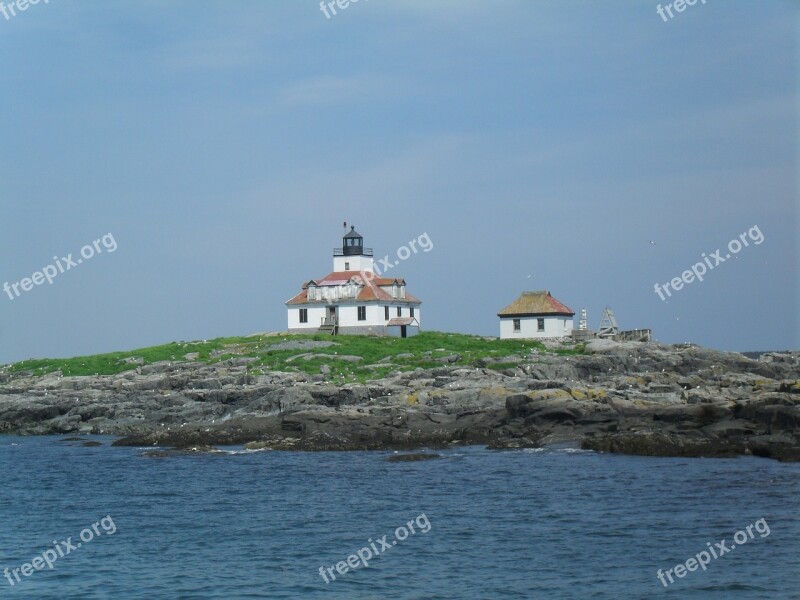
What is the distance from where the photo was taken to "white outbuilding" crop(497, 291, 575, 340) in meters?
77.3

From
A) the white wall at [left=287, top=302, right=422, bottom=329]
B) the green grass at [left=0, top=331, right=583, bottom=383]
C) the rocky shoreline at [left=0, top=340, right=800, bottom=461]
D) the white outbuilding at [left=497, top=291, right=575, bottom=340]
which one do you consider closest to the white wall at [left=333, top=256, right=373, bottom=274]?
the white wall at [left=287, top=302, right=422, bottom=329]

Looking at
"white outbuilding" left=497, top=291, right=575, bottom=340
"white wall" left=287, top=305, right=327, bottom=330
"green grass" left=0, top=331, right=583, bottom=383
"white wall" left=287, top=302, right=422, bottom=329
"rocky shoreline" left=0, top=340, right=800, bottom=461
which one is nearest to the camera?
"rocky shoreline" left=0, top=340, right=800, bottom=461

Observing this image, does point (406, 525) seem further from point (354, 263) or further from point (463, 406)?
point (354, 263)

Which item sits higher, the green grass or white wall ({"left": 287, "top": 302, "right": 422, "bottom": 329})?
white wall ({"left": 287, "top": 302, "right": 422, "bottom": 329})

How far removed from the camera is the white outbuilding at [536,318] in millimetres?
77312

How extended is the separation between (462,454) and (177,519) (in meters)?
14.0

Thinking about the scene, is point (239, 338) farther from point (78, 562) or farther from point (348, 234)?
point (78, 562)

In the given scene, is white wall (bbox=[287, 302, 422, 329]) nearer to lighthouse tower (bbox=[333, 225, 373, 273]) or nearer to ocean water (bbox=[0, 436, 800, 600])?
lighthouse tower (bbox=[333, 225, 373, 273])

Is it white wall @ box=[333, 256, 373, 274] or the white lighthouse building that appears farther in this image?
white wall @ box=[333, 256, 373, 274]

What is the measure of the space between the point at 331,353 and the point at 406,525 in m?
38.9

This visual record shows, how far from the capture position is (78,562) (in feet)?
89.9

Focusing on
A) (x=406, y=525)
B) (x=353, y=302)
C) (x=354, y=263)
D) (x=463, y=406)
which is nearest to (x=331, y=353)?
(x=353, y=302)

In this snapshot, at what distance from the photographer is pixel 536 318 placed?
3061 inches

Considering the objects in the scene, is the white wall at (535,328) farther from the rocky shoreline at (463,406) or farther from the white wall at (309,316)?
the white wall at (309,316)
